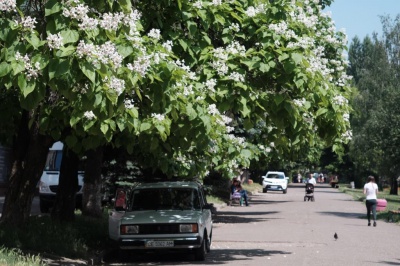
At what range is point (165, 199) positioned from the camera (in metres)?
18.4

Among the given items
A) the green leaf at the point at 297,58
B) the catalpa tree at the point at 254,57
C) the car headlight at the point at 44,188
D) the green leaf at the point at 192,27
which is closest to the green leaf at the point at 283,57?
the catalpa tree at the point at 254,57

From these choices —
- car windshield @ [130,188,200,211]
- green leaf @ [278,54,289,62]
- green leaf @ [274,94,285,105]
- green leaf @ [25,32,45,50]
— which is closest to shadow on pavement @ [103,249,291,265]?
car windshield @ [130,188,200,211]

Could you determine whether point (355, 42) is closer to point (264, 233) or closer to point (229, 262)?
point (264, 233)

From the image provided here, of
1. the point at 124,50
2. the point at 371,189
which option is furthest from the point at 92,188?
the point at 124,50

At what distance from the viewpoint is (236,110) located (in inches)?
547

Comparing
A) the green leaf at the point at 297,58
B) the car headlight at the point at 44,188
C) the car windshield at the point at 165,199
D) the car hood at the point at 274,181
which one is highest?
the car hood at the point at 274,181

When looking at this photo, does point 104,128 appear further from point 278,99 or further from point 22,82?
point 278,99

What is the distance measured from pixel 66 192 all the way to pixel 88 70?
11.6 meters

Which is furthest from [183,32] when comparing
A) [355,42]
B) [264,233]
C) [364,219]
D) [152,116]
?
[355,42]

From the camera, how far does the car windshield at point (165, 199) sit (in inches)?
720

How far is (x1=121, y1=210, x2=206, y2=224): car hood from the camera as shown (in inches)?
671

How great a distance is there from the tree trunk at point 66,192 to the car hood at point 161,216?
2.98 m

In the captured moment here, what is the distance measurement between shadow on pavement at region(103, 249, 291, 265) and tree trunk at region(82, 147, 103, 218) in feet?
17.0

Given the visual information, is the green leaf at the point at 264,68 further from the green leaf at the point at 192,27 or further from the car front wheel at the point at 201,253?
the car front wheel at the point at 201,253
